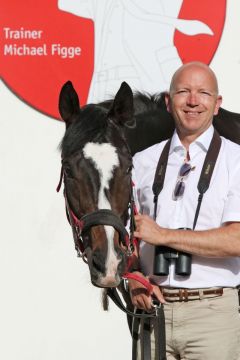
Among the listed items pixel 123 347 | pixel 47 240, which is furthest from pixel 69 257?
pixel 123 347

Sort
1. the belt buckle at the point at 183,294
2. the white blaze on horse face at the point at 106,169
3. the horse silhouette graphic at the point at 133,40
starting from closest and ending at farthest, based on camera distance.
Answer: the white blaze on horse face at the point at 106,169 < the belt buckle at the point at 183,294 < the horse silhouette graphic at the point at 133,40

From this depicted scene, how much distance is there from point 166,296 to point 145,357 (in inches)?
8.2

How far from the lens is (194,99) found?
7.45 feet

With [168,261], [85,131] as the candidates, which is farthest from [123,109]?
[168,261]

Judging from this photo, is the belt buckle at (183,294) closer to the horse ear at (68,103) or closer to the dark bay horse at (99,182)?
the dark bay horse at (99,182)

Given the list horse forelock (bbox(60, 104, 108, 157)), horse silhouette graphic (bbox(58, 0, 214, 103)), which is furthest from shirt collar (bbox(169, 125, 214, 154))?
horse silhouette graphic (bbox(58, 0, 214, 103))

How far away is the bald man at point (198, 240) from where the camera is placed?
2.12m

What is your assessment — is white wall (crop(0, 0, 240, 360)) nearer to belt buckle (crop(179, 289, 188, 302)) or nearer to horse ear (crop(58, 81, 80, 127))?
horse ear (crop(58, 81, 80, 127))

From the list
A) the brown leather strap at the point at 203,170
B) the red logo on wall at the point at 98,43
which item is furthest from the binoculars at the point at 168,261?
the red logo on wall at the point at 98,43

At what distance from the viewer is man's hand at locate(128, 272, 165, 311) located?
2.21 m

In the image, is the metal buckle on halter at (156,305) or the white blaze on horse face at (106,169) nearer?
the white blaze on horse face at (106,169)

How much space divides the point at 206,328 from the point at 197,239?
0.29 m

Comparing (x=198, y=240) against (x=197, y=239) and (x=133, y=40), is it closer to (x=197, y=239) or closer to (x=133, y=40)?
(x=197, y=239)

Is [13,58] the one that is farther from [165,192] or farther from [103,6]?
[165,192]
